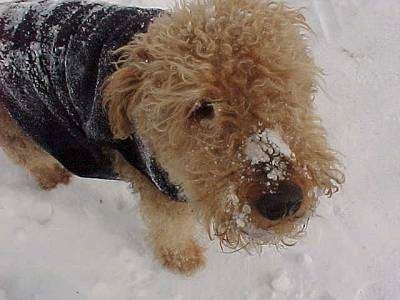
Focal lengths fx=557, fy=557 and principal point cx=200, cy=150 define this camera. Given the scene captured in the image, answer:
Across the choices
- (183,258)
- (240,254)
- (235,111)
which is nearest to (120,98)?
(235,111)

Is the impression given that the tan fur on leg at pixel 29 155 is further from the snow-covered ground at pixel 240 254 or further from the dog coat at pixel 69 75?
the dog coat at pixel 69 75

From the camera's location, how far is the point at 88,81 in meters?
2.23

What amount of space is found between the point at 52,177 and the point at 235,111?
1.81 meters

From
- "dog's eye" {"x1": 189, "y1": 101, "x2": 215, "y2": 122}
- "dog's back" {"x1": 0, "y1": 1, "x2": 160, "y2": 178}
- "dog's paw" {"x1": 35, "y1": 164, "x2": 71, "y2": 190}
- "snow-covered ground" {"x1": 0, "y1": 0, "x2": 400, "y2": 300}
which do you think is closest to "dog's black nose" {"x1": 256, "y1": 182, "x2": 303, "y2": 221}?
"dog's eye" {"x1": 189, "y1": 101, "x2": 215, "y2": 122}

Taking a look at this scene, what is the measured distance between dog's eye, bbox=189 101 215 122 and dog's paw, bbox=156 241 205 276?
1250 millimetres

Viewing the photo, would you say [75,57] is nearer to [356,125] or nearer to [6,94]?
[6,94]

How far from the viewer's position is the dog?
1761 mm

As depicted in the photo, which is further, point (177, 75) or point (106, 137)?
point (106, 137)

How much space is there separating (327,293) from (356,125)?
3.63 ft

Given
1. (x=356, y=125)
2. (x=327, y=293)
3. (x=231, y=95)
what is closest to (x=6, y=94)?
(x=231, y=95)

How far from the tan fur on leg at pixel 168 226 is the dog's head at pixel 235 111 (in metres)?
0.56

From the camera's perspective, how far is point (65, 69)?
2.27 metres

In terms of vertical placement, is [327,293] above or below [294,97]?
below

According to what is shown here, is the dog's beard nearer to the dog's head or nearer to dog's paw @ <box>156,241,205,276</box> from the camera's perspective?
the dog's head
